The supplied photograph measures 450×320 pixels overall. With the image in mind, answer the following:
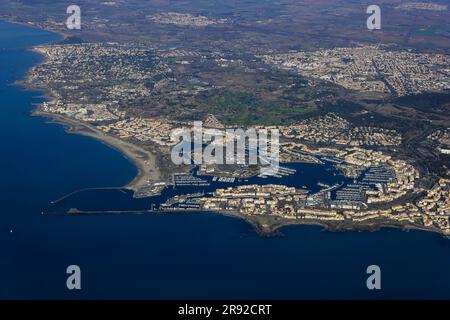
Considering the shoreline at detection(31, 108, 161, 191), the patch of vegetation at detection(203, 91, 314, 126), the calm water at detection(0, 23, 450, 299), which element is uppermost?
the patch of vegetation at detection(203, 91, 314, 126)

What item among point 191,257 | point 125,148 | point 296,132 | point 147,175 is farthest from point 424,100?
point 191,257

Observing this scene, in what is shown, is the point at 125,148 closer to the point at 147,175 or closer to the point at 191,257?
the point at 147,175

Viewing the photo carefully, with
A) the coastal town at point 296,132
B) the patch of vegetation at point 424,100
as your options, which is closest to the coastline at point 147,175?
the coastal town at point 296,132

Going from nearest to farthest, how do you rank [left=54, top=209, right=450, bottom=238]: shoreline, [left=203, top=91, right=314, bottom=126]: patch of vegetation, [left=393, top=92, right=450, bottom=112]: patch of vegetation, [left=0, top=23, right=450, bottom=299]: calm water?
1. [left=0, top=23, right=450, bottom=299]: calm water
2. [left=54, top=209, right=450, bottom=238]: shoreline
3. [left=203, top=91, right=314, bottom=126]: patch of vegetation
4. [left=393, top=92, right=450, bottom=112]: patch of vegetation

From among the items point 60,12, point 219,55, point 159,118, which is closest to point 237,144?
point 159,118

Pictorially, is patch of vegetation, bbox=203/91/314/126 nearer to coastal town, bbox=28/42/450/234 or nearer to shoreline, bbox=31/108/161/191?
coastal town, bbox=28/42/450/234

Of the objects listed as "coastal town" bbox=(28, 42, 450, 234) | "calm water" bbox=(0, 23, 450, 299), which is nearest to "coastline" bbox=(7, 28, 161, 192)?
"coastal town" bbox=(28, 42, 450, 234)
